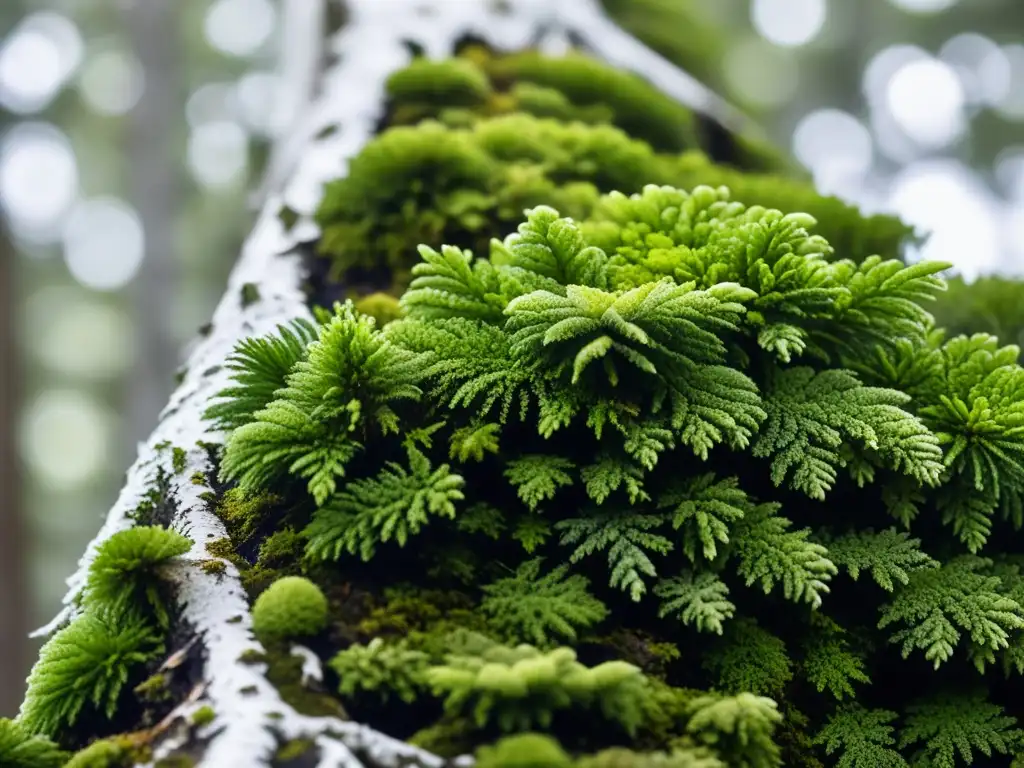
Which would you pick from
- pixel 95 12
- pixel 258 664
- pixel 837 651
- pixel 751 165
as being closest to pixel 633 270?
pixel 837 651

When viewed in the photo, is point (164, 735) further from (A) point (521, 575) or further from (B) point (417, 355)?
(B) point (417, 355)

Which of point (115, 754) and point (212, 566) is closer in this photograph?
point (115, 754)

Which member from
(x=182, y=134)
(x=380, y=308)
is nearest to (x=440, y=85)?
(x=380, y=308)

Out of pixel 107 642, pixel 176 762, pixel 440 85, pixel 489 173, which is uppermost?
pixel 440 85

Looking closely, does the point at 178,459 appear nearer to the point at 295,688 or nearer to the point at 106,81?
the point at 295,688

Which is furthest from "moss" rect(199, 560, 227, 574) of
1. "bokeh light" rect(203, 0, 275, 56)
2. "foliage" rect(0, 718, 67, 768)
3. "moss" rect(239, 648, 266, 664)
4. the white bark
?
"bokeh light" rect(203, 0, 275, 56)
